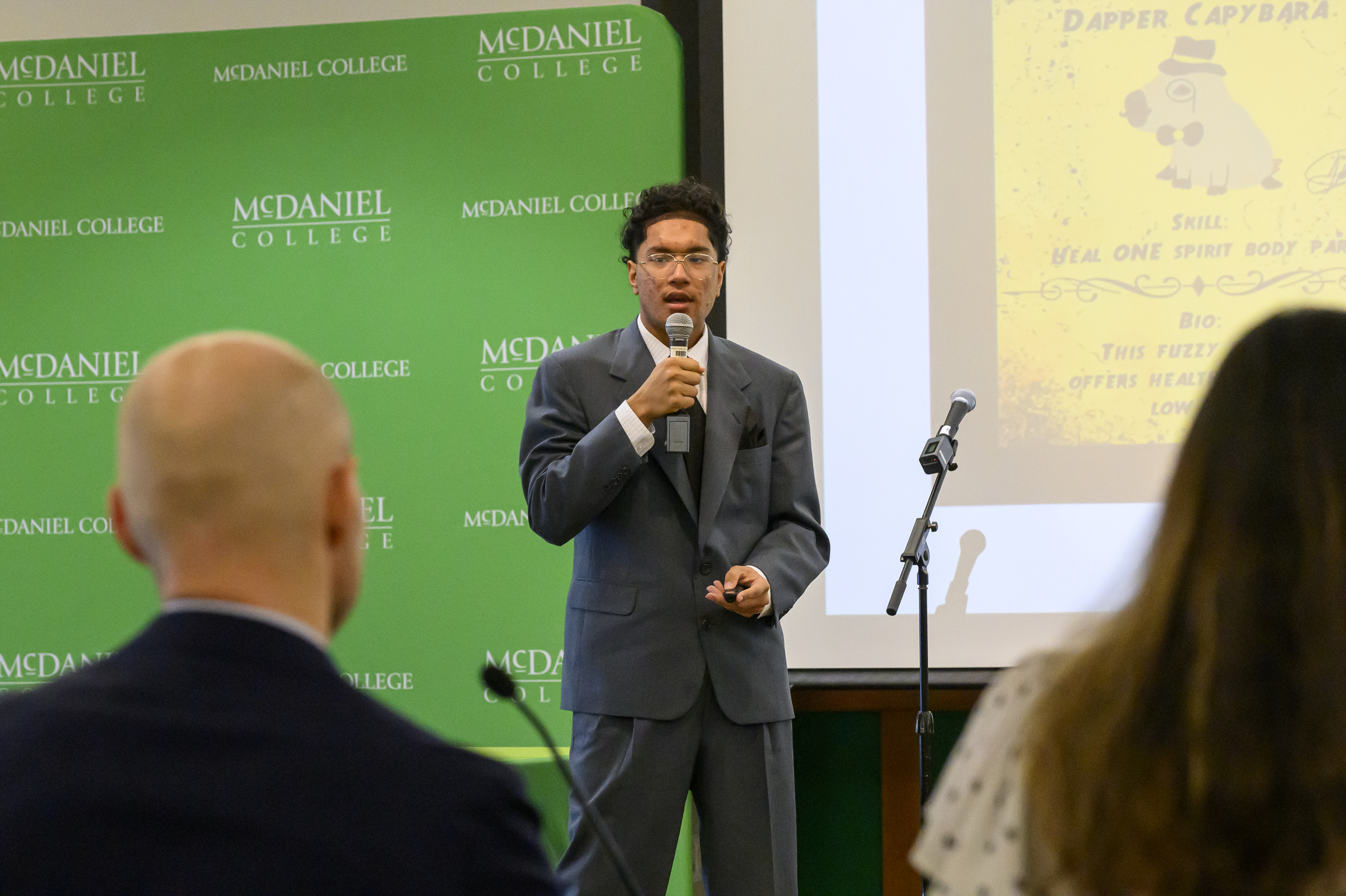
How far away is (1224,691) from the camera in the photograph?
80 centimetres

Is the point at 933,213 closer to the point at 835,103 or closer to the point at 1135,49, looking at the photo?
the point at 835,103

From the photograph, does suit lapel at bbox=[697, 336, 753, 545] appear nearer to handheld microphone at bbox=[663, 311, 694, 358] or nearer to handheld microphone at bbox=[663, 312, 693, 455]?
handheld microphone at bbox=[663, 312, 693, 455]

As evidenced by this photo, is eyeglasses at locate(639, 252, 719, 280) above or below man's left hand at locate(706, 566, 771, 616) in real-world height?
above

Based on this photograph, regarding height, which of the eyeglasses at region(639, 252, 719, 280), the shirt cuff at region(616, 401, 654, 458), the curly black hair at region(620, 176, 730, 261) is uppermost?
the curly black hair at region(620, 176, 730, 261)

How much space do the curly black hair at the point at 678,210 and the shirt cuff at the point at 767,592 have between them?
2.40ft

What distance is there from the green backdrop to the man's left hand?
107 cm

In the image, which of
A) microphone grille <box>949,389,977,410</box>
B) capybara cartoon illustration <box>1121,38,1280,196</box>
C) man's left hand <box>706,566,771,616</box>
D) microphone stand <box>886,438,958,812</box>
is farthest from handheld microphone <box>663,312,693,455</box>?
capybara cartoon illustration <box>1121,38,1280,196</box>

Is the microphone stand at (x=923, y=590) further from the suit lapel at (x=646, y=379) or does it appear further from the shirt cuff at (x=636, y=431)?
the shirt cuff at (x=636, y=431)

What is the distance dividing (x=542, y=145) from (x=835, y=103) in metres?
0.81

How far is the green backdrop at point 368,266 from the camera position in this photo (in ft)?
11.1

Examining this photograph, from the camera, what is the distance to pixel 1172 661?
83cm

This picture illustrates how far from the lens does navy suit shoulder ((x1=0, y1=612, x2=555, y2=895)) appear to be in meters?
0.76

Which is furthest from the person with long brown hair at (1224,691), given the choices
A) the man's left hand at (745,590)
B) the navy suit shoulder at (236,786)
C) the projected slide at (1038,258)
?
the projected slide at (1038,258)

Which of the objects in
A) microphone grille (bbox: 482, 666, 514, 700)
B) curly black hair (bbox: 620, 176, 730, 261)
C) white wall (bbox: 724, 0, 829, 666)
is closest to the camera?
microphone grille (bbox: 482, 666, 514, 700)
